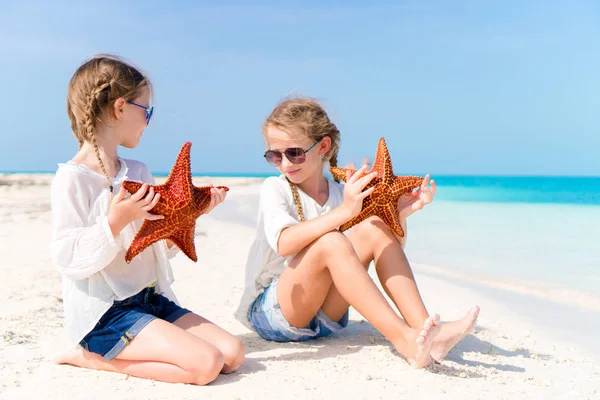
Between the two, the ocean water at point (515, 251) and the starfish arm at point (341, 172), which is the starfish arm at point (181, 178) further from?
the ocean water at point (515, 251)

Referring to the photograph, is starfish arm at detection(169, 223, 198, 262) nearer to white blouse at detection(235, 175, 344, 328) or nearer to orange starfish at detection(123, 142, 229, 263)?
orange starfish at detection(123, 142, 229, 263)

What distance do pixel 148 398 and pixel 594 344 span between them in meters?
3.05

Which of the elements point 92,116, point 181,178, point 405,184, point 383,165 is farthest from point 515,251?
point 92,116

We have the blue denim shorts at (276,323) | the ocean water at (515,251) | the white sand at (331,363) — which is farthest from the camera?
the ocean water at (515,251)

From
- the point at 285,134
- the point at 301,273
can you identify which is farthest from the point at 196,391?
the point at 285,134

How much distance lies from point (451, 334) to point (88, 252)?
194cm

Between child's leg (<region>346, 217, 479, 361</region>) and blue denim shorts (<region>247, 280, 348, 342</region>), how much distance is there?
1.71 ft

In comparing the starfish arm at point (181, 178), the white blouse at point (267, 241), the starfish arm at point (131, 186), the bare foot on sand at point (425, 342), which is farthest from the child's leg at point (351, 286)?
the starfish arm at point (131, 186)

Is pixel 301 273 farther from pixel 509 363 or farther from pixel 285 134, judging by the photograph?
pixel 509 363

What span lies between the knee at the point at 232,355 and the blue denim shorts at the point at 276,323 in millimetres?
417

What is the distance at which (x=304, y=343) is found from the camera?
3.76 meters

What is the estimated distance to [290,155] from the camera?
363 centimetres

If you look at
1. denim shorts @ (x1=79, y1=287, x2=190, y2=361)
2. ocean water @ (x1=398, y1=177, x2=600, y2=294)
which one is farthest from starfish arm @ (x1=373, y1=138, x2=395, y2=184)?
ocean water @ (x1=398, y1=177, x2=600, y2=294)

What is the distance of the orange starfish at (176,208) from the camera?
2965 mm
